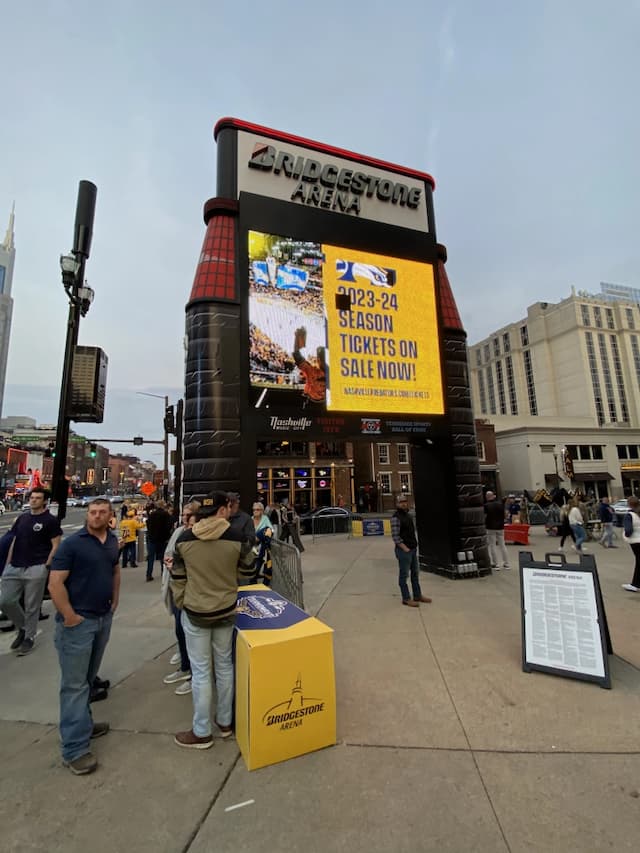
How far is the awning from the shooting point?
46.5 m

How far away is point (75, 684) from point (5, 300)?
207 meters

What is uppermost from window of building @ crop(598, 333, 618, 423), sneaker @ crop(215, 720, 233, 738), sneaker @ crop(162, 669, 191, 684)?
window of building @ crop(598, 333, 618, 423)

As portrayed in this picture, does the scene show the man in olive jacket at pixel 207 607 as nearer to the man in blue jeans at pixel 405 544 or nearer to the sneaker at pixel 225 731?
the sneaker at pixel 225 731

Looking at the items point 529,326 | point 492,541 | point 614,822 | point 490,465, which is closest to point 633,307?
point 529,326

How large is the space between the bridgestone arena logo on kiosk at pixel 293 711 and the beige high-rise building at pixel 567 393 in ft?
157

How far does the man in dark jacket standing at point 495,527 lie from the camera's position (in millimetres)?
10547

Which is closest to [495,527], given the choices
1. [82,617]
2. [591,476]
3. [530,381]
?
[82,617]

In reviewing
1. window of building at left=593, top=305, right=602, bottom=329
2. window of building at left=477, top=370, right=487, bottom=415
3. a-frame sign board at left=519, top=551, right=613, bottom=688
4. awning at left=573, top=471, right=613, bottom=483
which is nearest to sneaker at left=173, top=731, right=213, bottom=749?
a-frame sign board at left=519, top=551, right=613, bottom=688

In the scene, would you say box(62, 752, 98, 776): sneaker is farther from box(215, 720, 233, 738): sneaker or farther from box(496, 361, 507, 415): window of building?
box(496, 361, 507, 415): window of building

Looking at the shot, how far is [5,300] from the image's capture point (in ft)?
524

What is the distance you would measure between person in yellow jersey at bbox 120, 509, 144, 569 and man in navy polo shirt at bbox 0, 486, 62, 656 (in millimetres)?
6554

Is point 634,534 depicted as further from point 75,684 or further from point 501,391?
point 501,391

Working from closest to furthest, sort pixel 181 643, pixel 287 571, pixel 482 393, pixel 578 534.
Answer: pixel 181 643
pixel 287 571
pixel 578 534
pixel 482 393

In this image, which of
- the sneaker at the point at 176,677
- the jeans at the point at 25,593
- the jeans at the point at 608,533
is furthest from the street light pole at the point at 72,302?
the jeans at the point at 608,533
